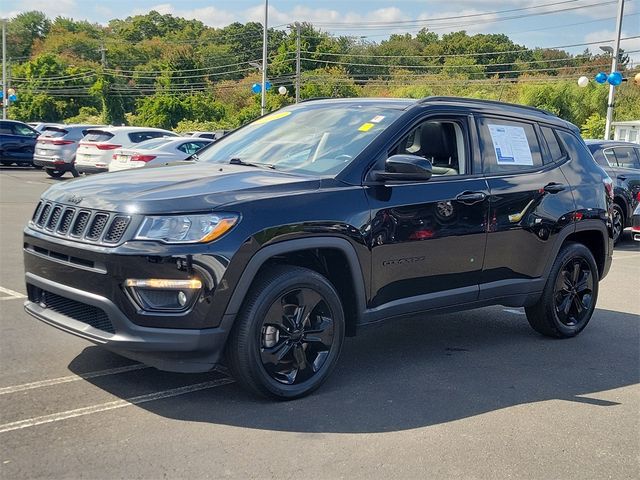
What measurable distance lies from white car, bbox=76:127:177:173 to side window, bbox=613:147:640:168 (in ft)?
37.9

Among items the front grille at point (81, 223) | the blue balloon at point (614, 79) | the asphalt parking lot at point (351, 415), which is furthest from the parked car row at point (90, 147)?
the blue balloon at point (614, 79)

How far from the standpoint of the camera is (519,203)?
216 inches

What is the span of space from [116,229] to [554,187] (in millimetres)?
3658

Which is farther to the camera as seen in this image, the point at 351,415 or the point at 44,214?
the point at 44,214

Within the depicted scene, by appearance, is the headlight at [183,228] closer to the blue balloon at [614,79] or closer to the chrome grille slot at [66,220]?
the chrome grille slot at [66,220]

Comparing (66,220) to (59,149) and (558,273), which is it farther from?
(59,149)

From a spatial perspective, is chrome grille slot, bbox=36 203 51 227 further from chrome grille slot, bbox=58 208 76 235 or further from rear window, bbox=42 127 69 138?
rear window, bbox=42 127 69 138

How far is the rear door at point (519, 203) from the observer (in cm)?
535

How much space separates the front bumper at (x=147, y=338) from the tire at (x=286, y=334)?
0.15m

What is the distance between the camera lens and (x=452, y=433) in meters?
3.94

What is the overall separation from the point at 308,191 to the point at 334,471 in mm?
1686

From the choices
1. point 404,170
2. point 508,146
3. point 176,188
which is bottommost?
point 176,188

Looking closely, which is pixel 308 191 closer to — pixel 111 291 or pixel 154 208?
pixel 154 208

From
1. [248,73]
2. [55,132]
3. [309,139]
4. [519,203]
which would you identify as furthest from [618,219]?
[248,73]
